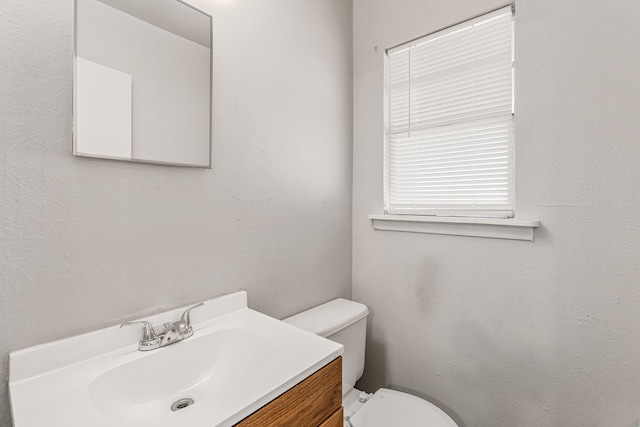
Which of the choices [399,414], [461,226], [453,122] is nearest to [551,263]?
[461,226]

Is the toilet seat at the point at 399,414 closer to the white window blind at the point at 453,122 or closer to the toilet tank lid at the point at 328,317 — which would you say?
the toilet tank lid at the point at 328,317

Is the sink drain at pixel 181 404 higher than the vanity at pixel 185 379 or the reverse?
the reverse

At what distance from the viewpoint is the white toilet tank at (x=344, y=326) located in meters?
1.19

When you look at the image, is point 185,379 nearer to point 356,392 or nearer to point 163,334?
point 163,334

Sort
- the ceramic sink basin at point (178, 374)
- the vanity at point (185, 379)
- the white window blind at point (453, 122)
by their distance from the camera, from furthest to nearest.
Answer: the white window blind at point (453, 122) → the ceramic sink basin at point (178, 374) → the vanity at point (185, 379)

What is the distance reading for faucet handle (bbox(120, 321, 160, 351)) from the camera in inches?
31.4

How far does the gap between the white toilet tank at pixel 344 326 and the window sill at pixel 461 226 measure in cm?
43

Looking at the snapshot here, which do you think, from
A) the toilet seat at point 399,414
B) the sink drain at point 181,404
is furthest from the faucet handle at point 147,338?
the toilet seat at point 399,414

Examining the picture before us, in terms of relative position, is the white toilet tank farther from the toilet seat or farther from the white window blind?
the white window blind

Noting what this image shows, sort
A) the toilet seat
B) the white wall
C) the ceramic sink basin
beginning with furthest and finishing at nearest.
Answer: the toilet seat
the white wall
the ceramic sink basin

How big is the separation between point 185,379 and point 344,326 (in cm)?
64

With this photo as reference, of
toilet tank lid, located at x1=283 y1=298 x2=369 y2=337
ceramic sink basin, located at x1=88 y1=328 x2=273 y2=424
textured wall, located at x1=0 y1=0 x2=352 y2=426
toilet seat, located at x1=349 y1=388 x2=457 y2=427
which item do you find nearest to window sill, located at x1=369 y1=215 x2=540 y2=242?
textured wall, located at x1=0 y1=0 x2=352 y2=426

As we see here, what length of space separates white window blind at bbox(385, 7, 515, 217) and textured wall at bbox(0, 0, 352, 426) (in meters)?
0.27

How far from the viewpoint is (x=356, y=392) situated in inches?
52.4
